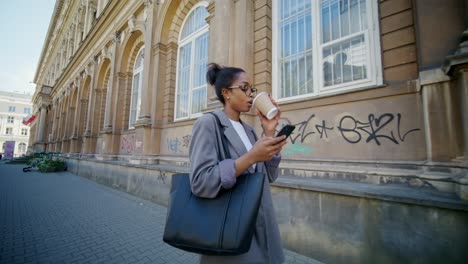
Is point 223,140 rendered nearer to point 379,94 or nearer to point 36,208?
point 379,94

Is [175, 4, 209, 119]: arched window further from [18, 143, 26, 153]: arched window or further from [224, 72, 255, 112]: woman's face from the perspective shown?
[18, 143, 26, 153]: arched window

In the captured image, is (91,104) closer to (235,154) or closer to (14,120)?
(235,154)

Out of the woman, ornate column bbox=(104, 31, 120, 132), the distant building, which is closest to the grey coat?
the woman

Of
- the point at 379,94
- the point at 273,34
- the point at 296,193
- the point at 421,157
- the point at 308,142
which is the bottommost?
the point at 296,193

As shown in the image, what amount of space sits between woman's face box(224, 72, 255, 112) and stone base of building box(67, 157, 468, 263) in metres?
2.25

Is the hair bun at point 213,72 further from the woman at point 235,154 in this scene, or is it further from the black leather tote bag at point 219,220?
the black leather tote bag at point 219,220

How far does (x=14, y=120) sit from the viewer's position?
57750 millimetres

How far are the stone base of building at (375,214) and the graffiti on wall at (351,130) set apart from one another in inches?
15.6

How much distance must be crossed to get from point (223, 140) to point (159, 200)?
5.91 meters

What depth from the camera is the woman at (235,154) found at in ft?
3.56

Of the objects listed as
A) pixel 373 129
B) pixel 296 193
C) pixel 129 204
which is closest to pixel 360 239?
pixel 296 193

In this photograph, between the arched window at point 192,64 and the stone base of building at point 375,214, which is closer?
the stone base of building at point 375,214

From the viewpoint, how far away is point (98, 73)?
45.6 ft

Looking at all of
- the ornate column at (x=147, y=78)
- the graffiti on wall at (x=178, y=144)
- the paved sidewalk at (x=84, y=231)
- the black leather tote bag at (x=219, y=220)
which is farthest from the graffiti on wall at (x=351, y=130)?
the ornate column at (x=147, y=78)
